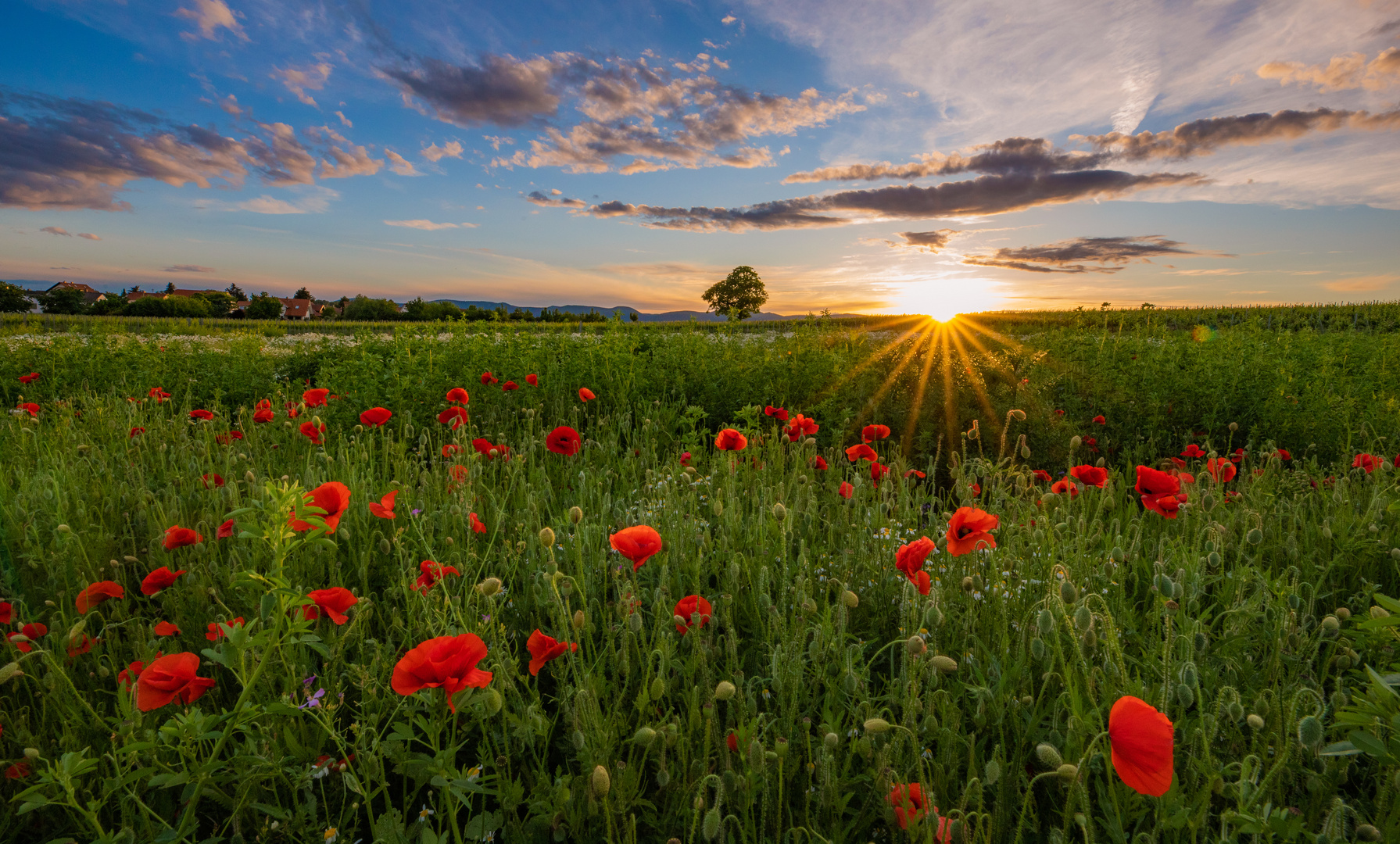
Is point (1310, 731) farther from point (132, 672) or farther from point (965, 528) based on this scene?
point (132, 672)

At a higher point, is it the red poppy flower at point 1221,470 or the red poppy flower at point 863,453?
the red poppy flower at point 863,453

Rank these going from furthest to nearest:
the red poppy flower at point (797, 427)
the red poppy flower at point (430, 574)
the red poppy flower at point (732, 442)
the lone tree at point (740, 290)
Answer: the lone tree at point (740, 290)
the red poppy flower at point (797, 427)
the red poppy flower at point (732, 442)
the red poppy flower at point (430, 574)

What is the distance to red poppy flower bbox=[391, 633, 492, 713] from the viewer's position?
3.90 ft

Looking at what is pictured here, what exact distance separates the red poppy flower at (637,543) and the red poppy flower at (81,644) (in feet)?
4.60

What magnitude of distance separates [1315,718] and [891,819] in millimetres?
795

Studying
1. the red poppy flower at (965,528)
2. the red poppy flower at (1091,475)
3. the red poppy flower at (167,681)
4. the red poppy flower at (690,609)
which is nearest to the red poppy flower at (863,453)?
the red poppy flower at (1091,475)

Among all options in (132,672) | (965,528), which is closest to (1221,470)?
(965,528)

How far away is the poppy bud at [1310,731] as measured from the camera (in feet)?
3.79

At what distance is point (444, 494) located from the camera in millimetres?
3104

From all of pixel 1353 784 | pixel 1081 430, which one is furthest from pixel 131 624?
pixel 1081 430

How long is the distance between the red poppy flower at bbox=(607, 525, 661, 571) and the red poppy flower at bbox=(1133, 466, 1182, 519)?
1.56 m

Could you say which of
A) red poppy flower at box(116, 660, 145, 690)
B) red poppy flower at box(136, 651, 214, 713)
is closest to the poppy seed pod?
red poppy flower at box(136, 651, 214, 713)

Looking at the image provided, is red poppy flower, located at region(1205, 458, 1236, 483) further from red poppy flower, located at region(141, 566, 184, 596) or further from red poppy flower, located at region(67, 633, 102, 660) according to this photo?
red poppy flower, located at region(67, 633, 102, 660)

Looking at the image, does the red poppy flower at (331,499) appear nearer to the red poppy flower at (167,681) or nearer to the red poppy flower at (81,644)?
the red poppy flower at (167,681)
